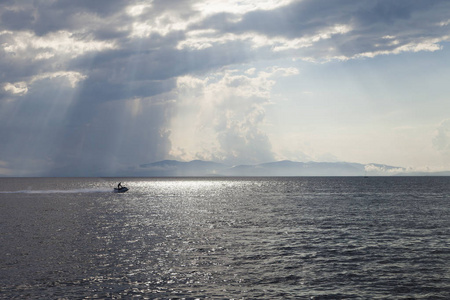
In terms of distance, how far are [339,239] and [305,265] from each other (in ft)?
53.0

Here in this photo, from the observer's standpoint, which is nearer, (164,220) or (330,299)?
(330,299)

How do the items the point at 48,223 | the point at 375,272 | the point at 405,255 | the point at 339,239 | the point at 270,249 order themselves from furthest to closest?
the point at 48,223
the point at 339,239
the point at 270,249
the point at 405,255
the point at 375,272

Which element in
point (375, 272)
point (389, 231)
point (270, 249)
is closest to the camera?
point (375, 272)

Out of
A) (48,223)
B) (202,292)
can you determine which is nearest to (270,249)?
(202,292)

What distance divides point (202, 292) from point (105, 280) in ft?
29.5

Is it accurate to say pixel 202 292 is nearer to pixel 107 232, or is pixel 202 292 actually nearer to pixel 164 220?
pixel 107 232

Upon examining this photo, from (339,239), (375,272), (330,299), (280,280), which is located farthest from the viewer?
(339,239)

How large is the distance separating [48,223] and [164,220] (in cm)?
2104

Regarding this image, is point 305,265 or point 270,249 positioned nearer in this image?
point 305,265

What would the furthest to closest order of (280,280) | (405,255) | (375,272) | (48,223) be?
(48,223)
(405,255)
(375,272)
(280,280)

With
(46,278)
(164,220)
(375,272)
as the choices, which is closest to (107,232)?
(164,220)

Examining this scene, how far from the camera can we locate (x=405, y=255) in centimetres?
4169

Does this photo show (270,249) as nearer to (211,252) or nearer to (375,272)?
(211,252)

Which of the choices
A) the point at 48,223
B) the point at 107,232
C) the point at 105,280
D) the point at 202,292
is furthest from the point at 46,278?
the point at 48,223
